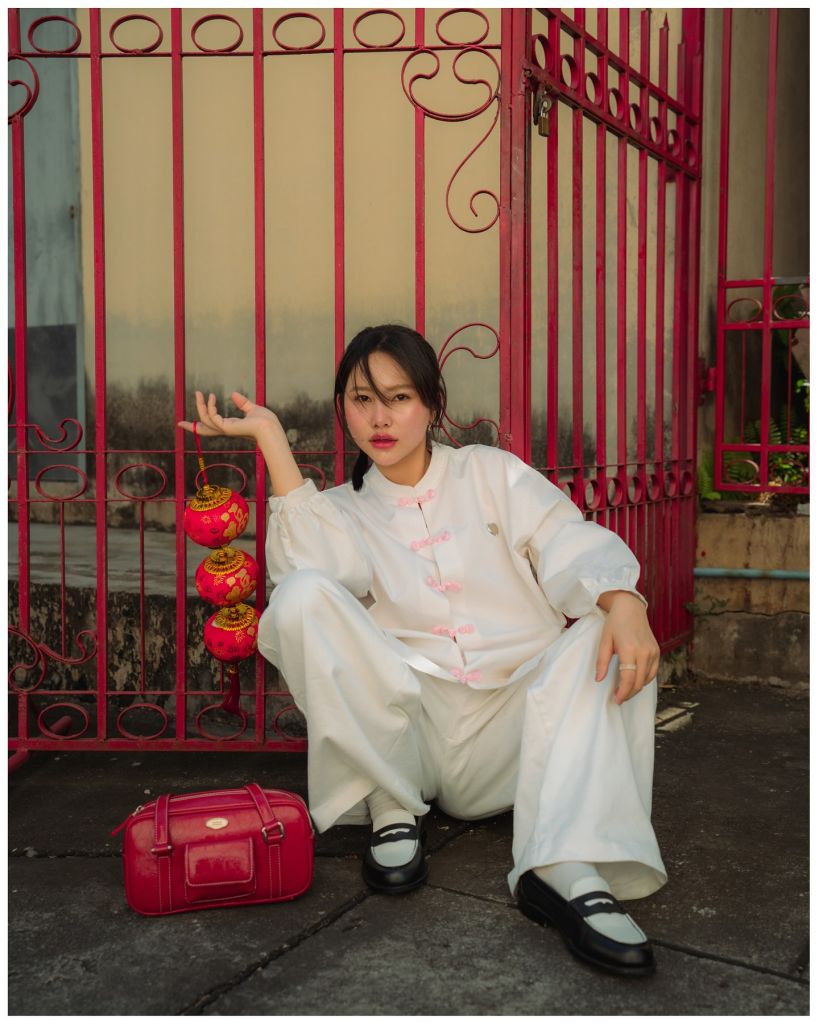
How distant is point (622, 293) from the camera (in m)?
3.75

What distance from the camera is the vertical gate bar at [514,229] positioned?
2957 millimetres

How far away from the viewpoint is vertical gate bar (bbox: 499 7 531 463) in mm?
2957

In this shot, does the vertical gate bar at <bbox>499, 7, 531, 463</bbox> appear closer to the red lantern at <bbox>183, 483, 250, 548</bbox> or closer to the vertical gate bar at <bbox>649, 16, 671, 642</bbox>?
the red lantern at <bbox>183, 483, 250, 548</bbox>

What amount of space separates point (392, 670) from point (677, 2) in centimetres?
297

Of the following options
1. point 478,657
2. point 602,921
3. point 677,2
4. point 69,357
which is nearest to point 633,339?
point 677,2

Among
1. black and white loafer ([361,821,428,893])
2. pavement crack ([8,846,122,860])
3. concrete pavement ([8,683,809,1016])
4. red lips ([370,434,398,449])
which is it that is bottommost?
pavement crack ([8,846,122,860])

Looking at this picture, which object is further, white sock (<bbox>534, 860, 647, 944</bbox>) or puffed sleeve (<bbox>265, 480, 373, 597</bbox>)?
puffed sleeve (<bbox>265, 480, 373, 597</bbox>)

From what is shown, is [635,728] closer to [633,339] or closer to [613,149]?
[633,339]

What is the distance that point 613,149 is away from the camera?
169 inches

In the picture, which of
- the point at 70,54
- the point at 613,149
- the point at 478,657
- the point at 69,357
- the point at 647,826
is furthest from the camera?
the point at 69,357

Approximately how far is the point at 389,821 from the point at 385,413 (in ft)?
3.17

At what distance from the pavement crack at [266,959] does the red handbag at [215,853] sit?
11 centimetres

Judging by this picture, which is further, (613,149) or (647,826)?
(613,149)

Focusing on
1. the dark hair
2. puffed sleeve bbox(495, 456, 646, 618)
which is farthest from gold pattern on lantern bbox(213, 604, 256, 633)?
puffed sleeve bbox(495, 456, 646, 618)
